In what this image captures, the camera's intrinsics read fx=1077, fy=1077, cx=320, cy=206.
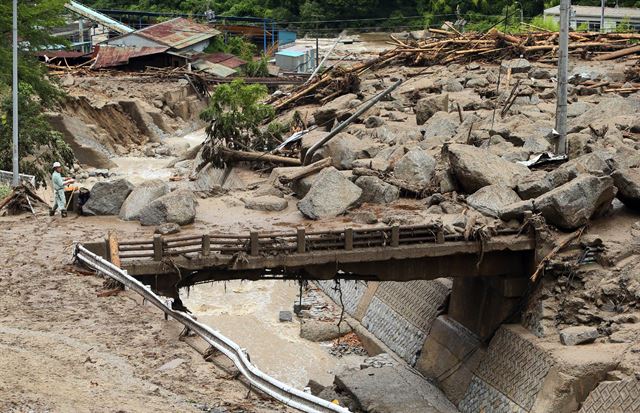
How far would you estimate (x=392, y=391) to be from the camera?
21891 mm

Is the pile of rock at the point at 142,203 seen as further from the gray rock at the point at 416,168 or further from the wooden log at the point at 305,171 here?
the gray rock at the point at 416,168

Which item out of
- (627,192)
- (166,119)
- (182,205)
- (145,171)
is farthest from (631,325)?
(166,119)

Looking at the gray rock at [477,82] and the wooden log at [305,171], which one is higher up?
the gray rock at [477,82]

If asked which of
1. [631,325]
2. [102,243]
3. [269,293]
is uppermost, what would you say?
[102,243]

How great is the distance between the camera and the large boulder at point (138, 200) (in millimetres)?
22266

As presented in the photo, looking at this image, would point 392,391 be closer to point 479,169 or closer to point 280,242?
point 280,242

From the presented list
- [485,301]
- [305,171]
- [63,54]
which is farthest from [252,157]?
[63,54]

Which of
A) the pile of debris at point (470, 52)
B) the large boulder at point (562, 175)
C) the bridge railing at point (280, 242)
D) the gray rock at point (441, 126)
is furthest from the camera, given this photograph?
the pile of debris at point (470, 52)

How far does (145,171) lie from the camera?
140ft

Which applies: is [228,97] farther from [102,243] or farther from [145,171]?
[102,243]

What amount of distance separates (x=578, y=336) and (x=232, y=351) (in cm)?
Result: 851

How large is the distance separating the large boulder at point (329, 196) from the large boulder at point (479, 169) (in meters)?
2.26

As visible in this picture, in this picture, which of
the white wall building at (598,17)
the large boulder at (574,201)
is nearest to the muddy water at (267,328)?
the large boulder at (574,201)

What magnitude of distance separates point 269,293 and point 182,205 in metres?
7.06
